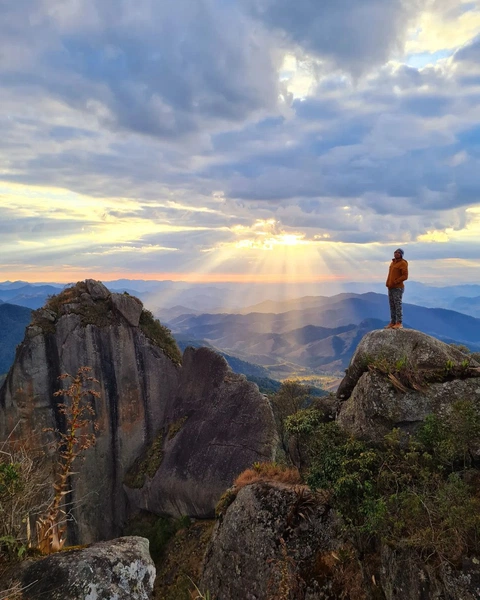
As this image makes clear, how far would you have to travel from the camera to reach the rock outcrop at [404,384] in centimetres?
1620

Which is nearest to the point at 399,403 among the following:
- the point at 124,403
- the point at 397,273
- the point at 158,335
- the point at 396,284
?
the point at 396,284

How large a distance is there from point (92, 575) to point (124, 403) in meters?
30.1

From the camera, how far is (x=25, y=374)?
117ft

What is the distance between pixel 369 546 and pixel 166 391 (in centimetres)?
2663

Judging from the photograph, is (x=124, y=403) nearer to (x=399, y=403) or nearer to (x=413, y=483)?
(x=399, y=403)

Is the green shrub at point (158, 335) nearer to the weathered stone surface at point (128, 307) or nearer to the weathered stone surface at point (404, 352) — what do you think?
the weathered stone surface at point (128, 307)

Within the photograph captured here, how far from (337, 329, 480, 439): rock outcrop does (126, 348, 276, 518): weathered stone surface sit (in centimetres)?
1256

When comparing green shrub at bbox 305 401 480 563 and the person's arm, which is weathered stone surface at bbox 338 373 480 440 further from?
the person's arm

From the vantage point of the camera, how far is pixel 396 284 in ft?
67.7

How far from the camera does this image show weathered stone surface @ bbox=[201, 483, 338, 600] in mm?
A: 15608

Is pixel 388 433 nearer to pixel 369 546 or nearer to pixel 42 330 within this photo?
pixel 369 546

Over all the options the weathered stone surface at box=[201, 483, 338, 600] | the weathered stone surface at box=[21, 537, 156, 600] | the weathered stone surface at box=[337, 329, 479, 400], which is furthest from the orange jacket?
the weathered stone surface at box=[21, 537, 156, 600]

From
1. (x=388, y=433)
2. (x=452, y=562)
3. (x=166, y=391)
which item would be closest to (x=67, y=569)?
(x=452, y=562)

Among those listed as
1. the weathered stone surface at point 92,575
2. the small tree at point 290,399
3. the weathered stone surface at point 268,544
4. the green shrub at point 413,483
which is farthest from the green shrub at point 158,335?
the weathered stone surface at point 92,575
